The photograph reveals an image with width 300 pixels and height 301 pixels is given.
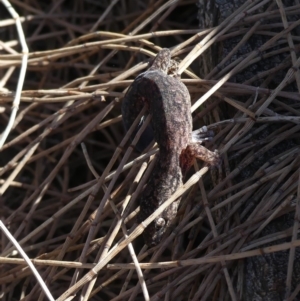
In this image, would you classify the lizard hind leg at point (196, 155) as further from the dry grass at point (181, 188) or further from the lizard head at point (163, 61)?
the lizard head at point (163, 61)

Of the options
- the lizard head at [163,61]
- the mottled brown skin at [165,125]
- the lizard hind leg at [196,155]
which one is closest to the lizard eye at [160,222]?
the mottled brown skin at [165,125]

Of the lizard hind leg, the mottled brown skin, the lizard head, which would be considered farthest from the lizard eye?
the lizard head

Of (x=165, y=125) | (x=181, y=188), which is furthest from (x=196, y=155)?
(x=181, y=188)

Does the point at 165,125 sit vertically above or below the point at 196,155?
above

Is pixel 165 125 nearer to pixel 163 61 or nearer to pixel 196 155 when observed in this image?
pixel 196 155

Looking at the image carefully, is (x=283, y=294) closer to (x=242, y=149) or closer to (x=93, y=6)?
(x=242, y=149)
